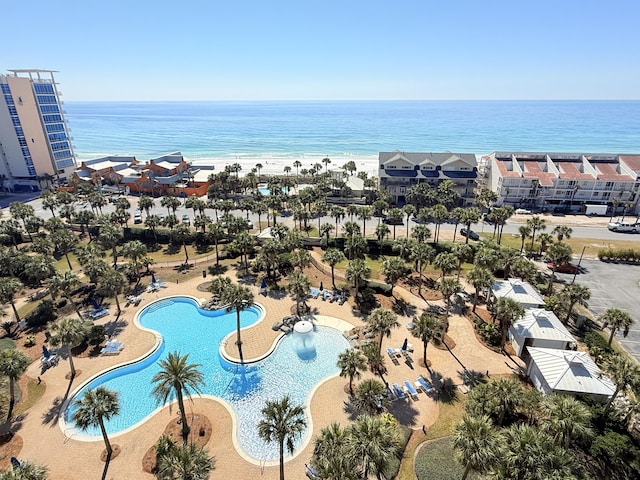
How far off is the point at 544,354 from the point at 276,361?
28108mm

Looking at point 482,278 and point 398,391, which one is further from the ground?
point 482,278

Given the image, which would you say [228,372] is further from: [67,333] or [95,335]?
[95,335]

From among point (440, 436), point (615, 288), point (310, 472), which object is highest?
point (310, 472)

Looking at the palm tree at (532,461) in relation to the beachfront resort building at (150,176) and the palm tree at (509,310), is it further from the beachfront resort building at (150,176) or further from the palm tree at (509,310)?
the beachfront resort building at (150,176)

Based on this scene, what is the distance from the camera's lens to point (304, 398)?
111 ft

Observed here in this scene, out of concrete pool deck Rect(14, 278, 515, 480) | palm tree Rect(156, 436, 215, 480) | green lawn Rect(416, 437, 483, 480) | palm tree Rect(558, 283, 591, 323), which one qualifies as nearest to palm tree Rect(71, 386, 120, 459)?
concrete pool deck Rect(14, 278, 515, 480)

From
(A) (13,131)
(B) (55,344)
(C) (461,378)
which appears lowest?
(C) (461,378)

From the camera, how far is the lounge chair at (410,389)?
1341 inches

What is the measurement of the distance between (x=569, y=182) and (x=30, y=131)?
15585 centimetres

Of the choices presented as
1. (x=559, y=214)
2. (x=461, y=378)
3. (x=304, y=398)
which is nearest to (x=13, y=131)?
(x=304, y=398)

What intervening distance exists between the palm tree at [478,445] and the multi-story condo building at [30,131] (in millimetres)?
133253

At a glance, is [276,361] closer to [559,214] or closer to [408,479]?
[408,479]

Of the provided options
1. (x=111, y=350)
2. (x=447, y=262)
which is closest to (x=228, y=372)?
(x=111, y=350)

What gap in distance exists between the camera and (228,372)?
123 feet
